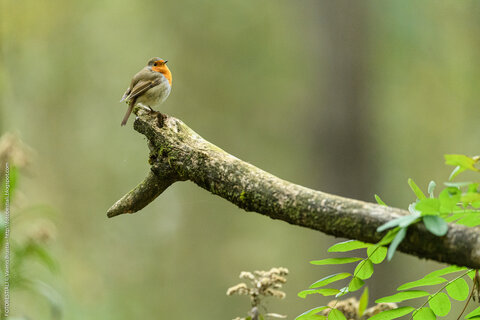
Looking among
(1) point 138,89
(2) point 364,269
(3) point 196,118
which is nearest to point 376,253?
(2) point 364,269

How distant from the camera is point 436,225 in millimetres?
1021

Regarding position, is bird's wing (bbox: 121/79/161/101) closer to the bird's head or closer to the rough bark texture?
the bird's head

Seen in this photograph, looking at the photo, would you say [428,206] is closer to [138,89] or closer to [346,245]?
[346,245]

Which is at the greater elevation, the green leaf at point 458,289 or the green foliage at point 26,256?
the green foliage at point 26,256

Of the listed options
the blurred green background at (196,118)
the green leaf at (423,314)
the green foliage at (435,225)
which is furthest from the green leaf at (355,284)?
the blurred green background at (196,118)

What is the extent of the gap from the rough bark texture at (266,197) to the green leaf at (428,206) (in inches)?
1.5

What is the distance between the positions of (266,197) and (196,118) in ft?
30.4

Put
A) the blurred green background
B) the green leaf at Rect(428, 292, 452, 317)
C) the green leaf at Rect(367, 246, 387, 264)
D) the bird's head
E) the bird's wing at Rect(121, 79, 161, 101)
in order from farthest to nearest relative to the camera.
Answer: the blurred green background → the bird's head → the bird's wing at Rect(121, 79, 161, 101) → the green leaf at Rect(428, 292, 452, 317) → the green leaf at Rect(367, 246, 387, 264)

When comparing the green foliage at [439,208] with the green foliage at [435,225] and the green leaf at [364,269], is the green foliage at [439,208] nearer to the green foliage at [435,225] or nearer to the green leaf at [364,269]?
the green foliage at [435,225]

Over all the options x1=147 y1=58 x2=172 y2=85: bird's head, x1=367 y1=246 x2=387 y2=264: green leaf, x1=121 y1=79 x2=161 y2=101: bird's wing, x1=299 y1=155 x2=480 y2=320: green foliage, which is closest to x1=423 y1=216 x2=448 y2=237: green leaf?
x1=299 y1=155 x2=480 y2=320: green foliage

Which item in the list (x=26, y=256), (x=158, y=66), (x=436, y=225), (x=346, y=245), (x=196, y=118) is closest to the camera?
(x=436, y=225)

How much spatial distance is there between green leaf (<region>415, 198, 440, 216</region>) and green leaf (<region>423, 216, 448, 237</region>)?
0.01 m

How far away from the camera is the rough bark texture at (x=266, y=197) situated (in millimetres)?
1050

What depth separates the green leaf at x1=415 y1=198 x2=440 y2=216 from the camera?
103cm
